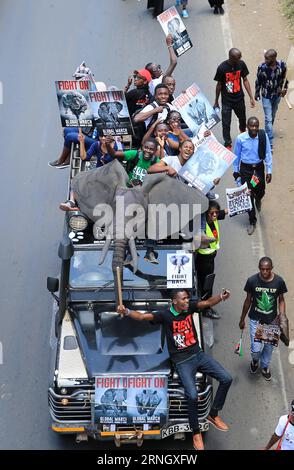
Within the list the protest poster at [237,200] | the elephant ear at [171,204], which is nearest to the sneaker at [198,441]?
the elephant ear at [171,204]

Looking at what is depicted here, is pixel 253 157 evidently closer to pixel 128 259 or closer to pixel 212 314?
pixel 212 314

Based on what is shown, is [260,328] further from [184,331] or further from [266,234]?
[266,234]

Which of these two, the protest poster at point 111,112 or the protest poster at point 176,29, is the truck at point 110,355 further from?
the protest poster at point 176,29

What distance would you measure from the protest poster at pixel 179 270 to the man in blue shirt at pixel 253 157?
3840 millimetres

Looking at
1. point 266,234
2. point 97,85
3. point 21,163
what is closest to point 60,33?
point 21,163

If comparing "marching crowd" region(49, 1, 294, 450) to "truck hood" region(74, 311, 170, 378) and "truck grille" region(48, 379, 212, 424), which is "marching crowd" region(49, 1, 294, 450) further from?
"truck hood" region(74, 311, 170, 378)

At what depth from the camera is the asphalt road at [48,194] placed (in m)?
13.4

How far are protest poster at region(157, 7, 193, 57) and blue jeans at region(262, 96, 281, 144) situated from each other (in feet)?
6.16

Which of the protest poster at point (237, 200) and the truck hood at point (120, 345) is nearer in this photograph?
the truck hood at point (120, 345)

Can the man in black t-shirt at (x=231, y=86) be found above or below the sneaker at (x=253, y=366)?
above

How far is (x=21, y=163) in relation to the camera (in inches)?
747

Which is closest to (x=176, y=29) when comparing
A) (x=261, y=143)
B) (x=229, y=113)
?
(x=229, y=113)

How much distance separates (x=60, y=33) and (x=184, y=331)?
1312 cm

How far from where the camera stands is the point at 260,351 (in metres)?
13.7
